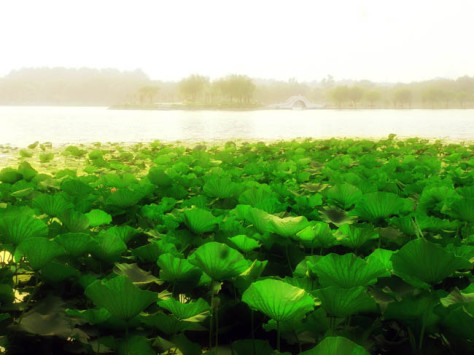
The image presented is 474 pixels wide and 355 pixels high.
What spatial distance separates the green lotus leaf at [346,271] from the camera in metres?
0.86

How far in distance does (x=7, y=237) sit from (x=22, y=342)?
0.29 metres

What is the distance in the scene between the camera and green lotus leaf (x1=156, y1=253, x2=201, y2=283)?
979mm

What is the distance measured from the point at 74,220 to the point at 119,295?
1.71 feet

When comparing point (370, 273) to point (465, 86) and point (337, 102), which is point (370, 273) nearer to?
point (337, 102)

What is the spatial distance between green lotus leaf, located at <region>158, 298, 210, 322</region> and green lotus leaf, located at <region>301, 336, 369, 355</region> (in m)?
0.28

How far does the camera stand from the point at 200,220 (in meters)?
1.26

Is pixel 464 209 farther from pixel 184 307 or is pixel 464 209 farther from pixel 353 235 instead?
pixel 184 307

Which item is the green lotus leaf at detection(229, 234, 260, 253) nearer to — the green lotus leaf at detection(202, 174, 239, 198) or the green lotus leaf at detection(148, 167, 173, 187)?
the green lotus leaf at detection(202, 174, 239, 198)

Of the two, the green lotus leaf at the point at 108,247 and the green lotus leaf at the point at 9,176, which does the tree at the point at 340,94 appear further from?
the green lotus leaf at the point at 108,247

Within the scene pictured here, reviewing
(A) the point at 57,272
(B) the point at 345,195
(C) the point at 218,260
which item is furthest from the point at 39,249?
(B) the point at 345,195

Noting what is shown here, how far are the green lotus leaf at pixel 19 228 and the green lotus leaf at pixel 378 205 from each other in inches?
38.9

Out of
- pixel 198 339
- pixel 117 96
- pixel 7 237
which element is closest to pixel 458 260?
pixel 198 339

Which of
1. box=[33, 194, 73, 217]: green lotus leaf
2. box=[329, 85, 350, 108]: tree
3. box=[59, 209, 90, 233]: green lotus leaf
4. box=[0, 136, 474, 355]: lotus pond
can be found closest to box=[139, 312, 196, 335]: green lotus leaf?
box=[0, 136, 474, 355]: lotus pond

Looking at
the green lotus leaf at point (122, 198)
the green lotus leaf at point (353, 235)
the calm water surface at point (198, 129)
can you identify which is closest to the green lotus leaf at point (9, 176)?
the green lotus leaf at point (122, 198)
